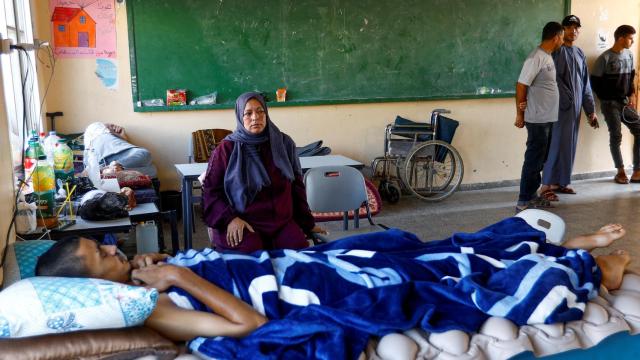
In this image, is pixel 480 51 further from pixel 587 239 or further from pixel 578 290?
pixel 578 290

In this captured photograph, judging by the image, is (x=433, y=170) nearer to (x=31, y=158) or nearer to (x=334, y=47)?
(x=334, y=47)

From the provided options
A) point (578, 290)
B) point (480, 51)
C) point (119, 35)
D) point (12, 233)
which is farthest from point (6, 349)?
point (480, 51)

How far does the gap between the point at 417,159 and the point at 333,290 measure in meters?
4.18

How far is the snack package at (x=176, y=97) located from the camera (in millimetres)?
5344

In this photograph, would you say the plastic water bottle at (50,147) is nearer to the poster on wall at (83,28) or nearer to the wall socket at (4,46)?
the wall socket at (4,46)

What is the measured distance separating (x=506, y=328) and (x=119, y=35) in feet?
14.4

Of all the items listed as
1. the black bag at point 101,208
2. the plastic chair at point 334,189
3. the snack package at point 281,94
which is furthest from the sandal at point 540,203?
the black bag at point 101,208

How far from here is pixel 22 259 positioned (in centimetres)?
199

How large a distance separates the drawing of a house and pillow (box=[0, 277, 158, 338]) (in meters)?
3.88

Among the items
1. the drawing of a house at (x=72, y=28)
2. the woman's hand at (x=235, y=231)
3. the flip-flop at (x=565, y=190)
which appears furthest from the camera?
the flip-flop at (x=565, y=190)

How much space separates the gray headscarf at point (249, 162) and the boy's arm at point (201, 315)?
1135 mm

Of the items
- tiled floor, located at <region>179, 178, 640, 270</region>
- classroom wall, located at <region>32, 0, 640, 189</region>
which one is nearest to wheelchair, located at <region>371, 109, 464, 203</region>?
tiled floor, located at <region>179, 178, 640, 270</region>

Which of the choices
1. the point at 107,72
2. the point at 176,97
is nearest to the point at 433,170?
the point at 176,97

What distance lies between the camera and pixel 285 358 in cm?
158
